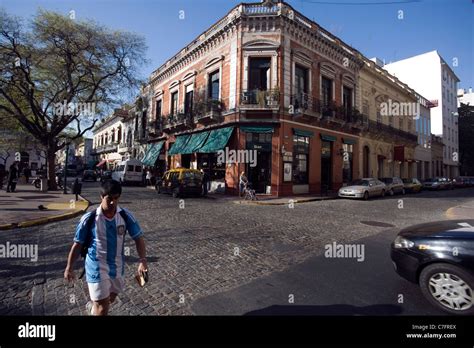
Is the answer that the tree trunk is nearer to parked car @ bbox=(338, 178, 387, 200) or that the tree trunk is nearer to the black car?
parked car @ bbox=(338, 178, 387, 200)

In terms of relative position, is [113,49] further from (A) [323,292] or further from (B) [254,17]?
(A) [323,292]

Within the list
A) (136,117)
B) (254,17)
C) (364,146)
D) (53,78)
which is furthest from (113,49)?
(364,146)

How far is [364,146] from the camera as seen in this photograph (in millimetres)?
24422

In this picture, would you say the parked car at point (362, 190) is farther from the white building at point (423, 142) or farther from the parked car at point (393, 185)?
the white building at point (423, 142)

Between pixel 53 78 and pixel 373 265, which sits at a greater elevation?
pixel 53 78

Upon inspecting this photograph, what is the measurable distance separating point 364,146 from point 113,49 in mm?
22979

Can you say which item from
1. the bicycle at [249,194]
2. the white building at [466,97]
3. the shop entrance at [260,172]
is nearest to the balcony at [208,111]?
the shop entrance at [260,172]

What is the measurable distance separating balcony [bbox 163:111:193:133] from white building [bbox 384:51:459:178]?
128 feet

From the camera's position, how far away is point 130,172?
24469 millimetres
